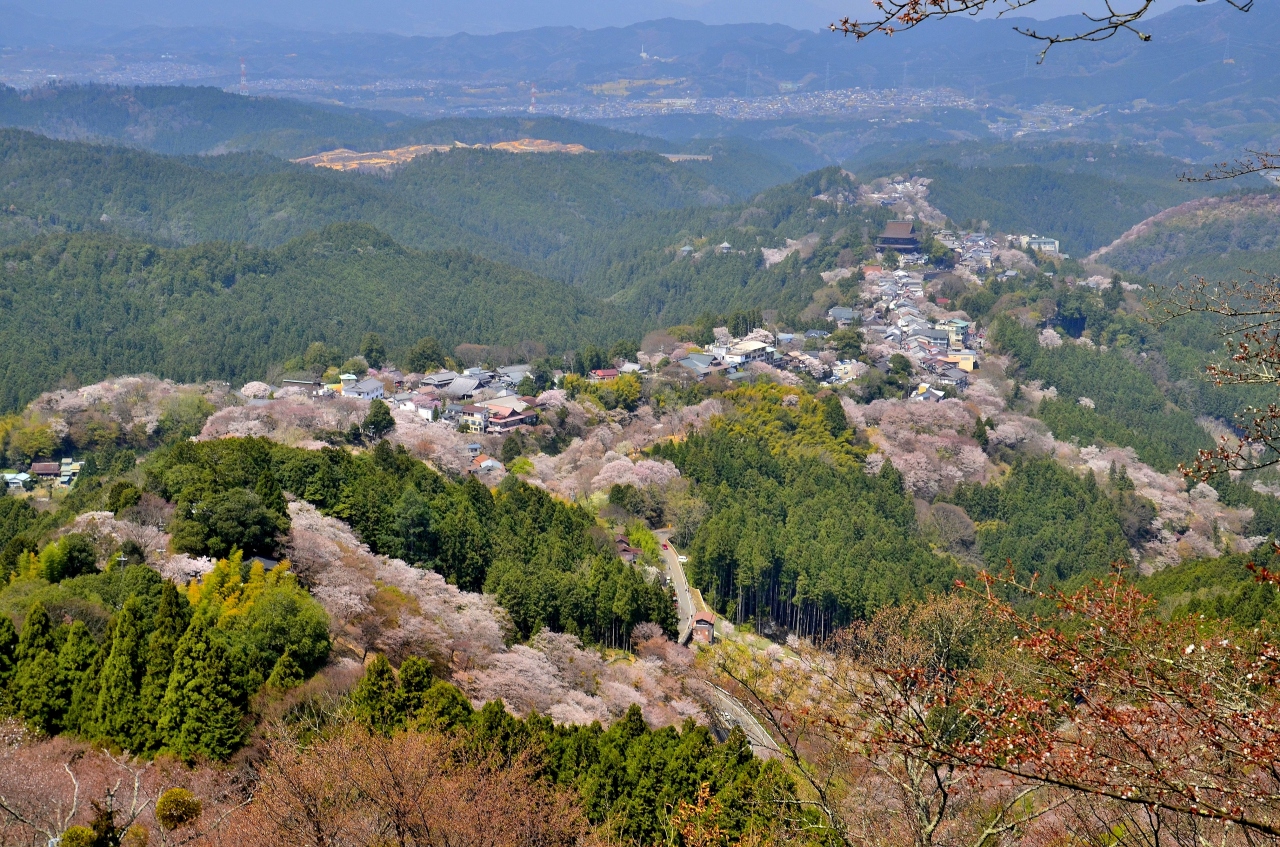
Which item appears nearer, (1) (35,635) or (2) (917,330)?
(1) (35,635)

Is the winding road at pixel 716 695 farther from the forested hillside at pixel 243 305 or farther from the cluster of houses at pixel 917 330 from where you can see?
the forested hillside at pixel 243 305

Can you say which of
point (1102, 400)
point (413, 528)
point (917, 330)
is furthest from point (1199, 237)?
point (413, 528)

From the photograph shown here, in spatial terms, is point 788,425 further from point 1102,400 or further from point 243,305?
point 243,305

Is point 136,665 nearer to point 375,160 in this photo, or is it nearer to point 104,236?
point 104,236

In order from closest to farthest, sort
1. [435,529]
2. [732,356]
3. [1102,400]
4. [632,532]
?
[435,529], [632,532], [732,356], [1102,400]

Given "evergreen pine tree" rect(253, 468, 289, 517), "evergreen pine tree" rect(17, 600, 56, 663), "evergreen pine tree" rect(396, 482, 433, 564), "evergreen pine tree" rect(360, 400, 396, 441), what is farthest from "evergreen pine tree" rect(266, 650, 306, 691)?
"evergreen pine tree" rect(360, 400, 396, 441)

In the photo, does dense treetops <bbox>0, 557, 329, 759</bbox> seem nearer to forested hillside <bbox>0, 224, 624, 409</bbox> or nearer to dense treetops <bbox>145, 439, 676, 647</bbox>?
dense treetops <bbox>145, 439, 676, 647</bbox>
